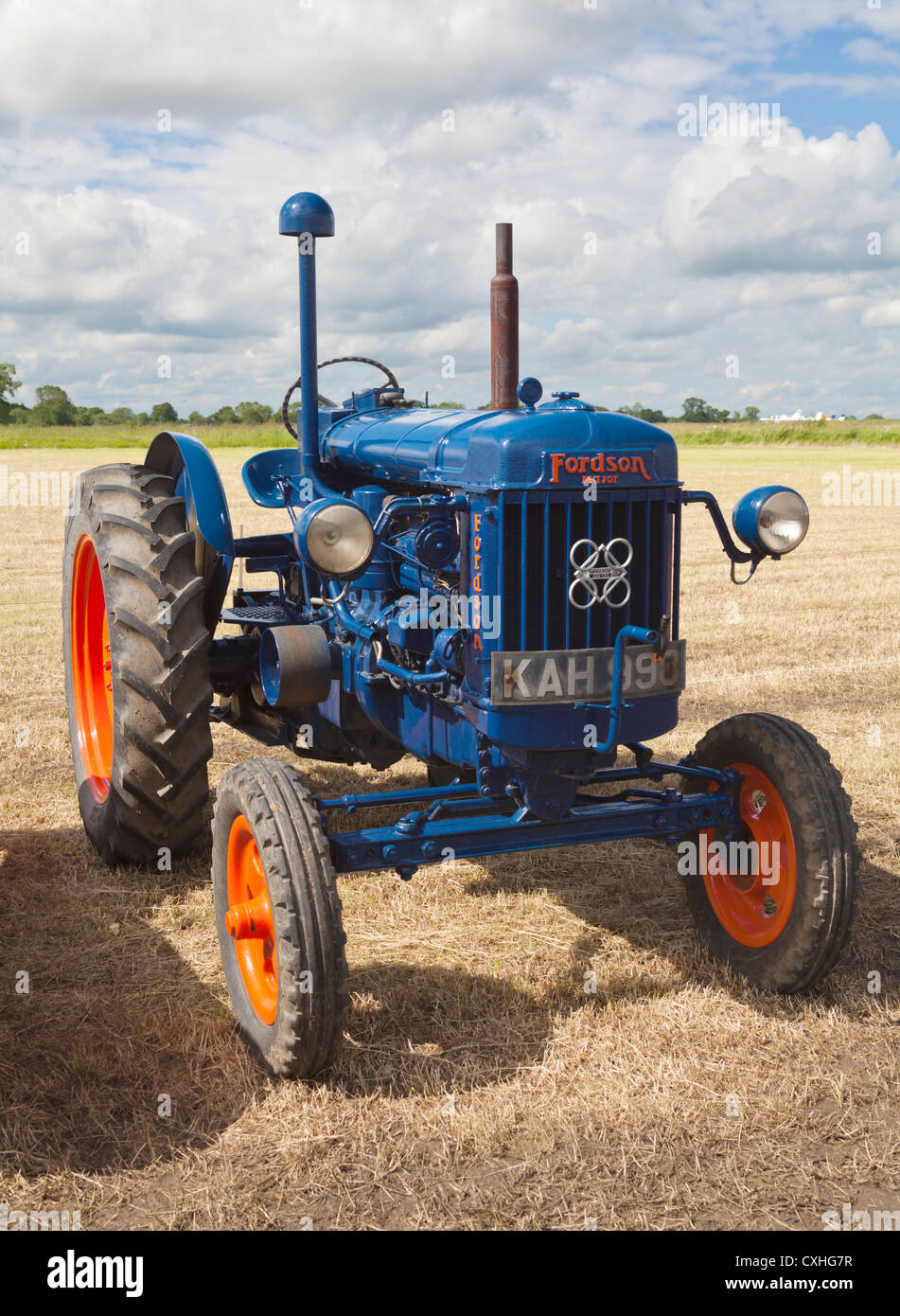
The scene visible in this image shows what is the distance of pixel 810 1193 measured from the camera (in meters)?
2.76

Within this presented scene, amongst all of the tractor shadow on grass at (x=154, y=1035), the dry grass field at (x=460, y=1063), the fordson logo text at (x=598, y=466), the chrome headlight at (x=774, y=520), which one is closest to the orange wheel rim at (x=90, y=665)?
the dry grass field at (x=460, y=1063)

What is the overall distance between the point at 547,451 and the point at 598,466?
15 centimetres

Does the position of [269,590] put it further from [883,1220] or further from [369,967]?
[883,1220]

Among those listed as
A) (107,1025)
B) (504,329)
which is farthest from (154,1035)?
(504,329)

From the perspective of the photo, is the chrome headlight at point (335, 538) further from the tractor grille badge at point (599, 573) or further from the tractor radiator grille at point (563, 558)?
the tractor grille badge at point (599, 573)

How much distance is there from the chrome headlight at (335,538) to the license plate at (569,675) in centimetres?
47

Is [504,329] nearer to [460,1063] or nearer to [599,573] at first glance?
[599,573]

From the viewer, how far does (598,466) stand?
10.7 feet

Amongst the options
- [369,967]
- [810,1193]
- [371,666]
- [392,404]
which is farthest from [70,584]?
[810,1193]

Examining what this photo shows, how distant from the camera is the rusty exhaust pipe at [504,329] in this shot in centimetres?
371

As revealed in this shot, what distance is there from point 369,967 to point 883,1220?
1699mm

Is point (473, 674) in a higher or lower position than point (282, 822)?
higher

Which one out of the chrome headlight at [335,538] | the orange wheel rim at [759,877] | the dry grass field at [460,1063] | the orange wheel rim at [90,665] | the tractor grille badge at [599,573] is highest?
the chrome headlight at [335,538]

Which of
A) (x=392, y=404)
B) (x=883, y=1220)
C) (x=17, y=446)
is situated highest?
(x=17, y=446)
